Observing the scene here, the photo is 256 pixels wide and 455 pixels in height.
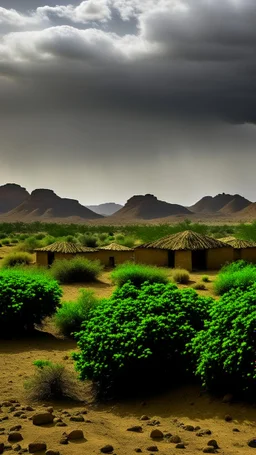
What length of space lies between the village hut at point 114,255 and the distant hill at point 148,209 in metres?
151

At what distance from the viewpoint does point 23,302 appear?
39.0ft

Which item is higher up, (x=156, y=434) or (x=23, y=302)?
(x=23, y=302)

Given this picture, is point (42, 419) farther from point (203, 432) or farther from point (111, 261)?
point (111, 261)

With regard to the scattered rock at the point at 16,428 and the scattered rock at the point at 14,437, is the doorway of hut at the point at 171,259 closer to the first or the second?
the scattered rock at the point at 16,428

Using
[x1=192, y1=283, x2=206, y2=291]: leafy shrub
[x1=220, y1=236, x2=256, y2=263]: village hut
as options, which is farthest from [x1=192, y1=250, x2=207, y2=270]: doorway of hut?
[x1=192, y1=283, x2=206, y2=291]: leafy shrub

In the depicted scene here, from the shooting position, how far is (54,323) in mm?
13070

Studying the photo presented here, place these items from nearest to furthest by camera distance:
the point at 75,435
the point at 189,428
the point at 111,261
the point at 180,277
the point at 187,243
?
the point at 75,435, the point at 189,428, the point at 180,277, the point at 187,243, the point at 111,261

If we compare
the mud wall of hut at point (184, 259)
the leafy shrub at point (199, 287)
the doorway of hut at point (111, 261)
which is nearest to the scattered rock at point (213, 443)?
the leafy shrub at point (199, 287)

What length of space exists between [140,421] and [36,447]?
1.72 metres

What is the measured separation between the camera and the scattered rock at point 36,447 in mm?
5529

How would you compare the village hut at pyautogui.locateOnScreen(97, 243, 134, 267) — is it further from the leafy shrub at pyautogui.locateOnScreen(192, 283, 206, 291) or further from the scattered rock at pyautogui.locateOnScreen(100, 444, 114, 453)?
the scattered rock at pyautogui.locateOnScreen(100, 444, 114, 453)

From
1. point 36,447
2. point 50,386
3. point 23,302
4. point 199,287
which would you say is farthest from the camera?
point 199,287

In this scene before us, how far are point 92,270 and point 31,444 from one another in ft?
59.4

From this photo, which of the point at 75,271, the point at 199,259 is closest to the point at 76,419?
the point at 75,271
